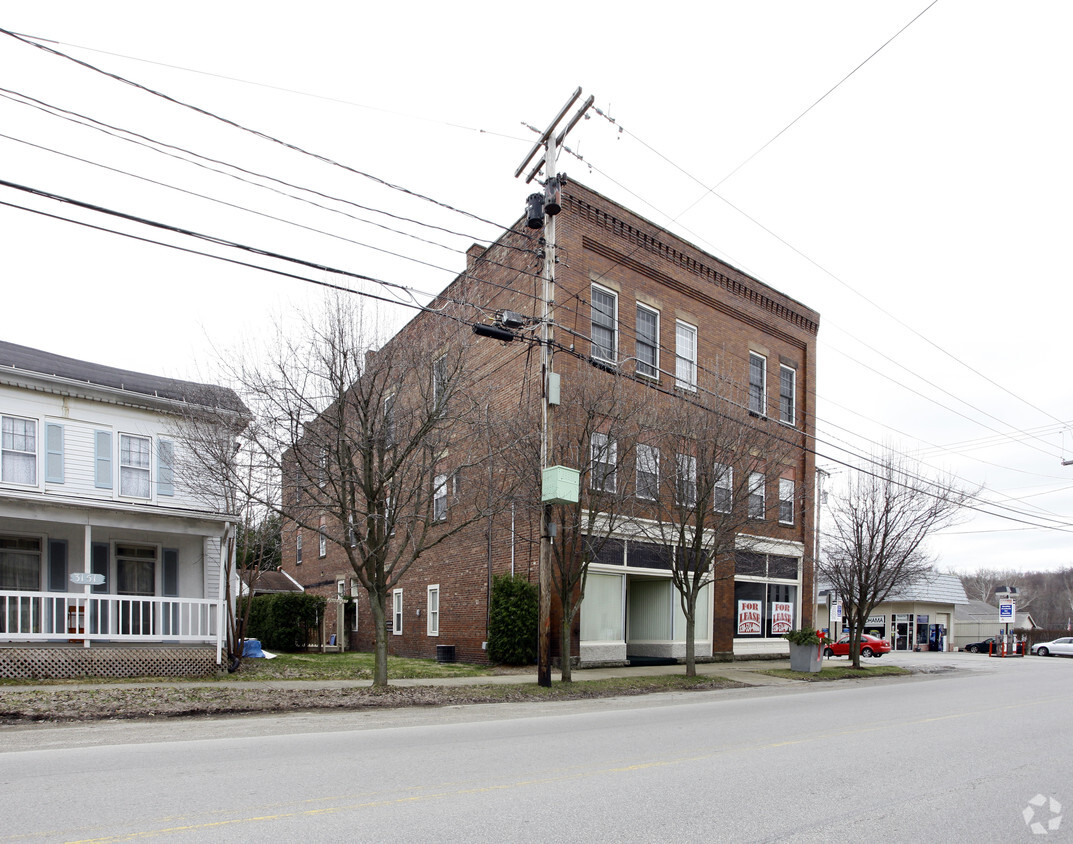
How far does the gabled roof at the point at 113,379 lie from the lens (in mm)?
A: 18062

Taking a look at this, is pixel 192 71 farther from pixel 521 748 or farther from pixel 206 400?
pixel 521 748

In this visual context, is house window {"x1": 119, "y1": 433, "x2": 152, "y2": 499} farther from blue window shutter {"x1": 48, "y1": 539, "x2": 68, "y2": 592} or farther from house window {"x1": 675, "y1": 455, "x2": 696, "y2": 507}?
house window {"x1": 675, "y1": 455, "x2": 696, "y2": 507}

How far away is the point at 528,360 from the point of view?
21.3m

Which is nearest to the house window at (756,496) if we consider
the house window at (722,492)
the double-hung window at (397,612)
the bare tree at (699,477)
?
the bare tree at (699,477)

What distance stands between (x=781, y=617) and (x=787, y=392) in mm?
7749

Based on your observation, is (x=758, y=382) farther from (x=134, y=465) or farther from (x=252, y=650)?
(x=134, y=465)

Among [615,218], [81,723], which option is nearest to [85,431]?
[81,723]

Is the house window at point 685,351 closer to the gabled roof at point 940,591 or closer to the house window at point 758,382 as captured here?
the house window at point 758,382

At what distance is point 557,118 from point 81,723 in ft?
44.5

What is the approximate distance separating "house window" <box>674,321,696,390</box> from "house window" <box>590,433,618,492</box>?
24.5 ft

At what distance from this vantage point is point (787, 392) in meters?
29.1

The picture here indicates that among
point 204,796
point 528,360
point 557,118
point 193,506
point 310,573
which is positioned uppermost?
point 557,118

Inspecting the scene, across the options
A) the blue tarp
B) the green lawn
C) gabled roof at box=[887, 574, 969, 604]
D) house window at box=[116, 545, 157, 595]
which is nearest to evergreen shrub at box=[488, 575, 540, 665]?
the green lawn

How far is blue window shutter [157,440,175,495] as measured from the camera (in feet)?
65.2
